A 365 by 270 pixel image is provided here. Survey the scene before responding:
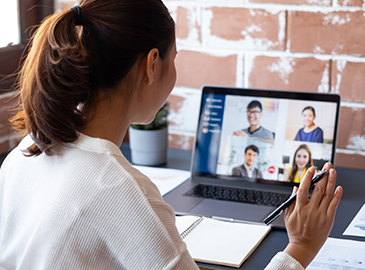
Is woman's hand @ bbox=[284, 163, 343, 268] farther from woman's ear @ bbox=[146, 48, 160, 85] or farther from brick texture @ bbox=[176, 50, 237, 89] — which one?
brick texture @ bbox=[176, 50, 237, 89]

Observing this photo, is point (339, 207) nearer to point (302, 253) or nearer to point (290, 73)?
point (302, 253)

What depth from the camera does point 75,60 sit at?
29.4 inches

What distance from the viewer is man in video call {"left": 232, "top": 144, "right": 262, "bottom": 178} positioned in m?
1.35

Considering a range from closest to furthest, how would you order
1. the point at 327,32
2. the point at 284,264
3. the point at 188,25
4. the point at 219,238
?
the point at 284,264 < the point at 219,238 < the point at 327,32 < the point at 188,25

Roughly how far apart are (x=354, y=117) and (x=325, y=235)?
2.33 feet

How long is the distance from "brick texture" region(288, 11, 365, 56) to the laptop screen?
8.2 inches

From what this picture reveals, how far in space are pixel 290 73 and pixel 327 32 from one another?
16 centimetres

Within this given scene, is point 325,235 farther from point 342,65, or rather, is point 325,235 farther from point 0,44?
point 0,44

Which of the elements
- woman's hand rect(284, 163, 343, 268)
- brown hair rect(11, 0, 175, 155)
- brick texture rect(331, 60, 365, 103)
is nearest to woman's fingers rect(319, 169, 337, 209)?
woman's hand rect(284, 163, 343, 268)

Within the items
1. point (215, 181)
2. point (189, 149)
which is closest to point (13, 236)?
point (215, 181)

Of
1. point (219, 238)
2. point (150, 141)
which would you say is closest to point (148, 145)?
point (150, 141)

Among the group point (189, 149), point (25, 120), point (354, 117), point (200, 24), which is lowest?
point (189, 149)

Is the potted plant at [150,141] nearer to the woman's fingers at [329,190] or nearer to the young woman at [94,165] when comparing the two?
the young woman at [94,165]

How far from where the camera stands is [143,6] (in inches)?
31.0
